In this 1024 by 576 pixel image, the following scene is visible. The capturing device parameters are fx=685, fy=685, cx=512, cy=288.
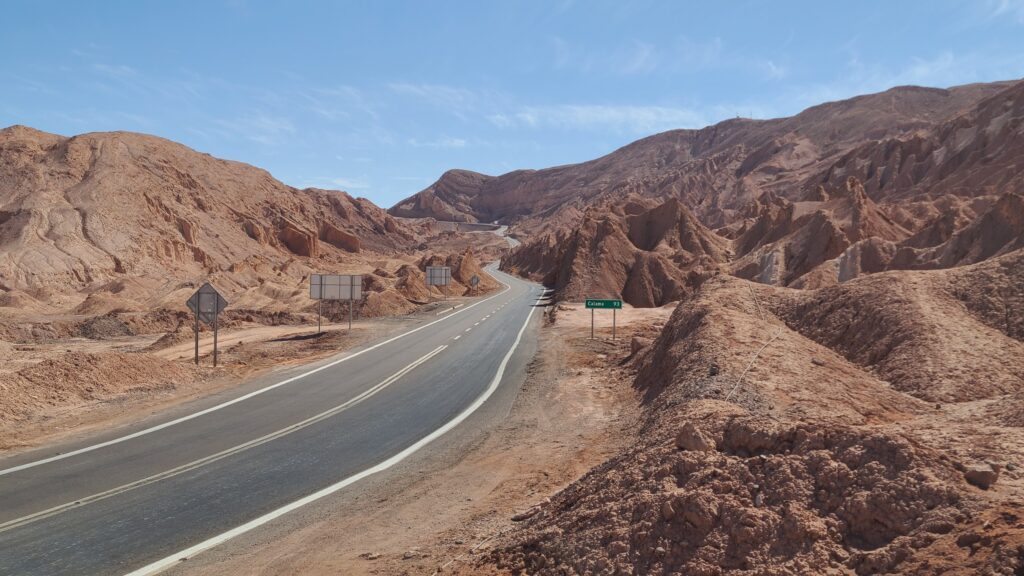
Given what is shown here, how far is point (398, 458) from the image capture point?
10828 millimetres

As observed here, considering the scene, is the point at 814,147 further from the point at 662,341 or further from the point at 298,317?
the point at 662,341

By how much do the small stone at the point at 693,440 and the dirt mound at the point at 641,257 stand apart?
45.9 m

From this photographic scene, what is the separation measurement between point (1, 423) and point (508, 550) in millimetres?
11851

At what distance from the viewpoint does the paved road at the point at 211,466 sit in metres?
7.29

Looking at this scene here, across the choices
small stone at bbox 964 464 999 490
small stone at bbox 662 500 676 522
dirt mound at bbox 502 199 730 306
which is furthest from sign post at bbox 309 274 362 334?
small stone at bbox 964 464 999 490

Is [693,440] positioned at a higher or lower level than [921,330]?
lower

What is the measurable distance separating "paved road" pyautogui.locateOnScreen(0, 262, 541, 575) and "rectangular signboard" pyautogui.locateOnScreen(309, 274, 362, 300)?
13239 millimetres

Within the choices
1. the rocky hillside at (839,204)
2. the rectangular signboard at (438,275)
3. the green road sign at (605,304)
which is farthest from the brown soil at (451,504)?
the rectangular signboard at (438,275)

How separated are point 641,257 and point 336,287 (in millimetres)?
31888

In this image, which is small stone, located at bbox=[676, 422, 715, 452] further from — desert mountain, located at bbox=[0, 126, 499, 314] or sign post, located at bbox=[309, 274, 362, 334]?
desert mountain, located at bbox=[0, 126, 499, 314]

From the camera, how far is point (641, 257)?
5819cm

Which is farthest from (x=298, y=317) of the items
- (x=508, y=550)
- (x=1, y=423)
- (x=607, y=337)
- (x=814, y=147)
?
(x=814, y=147)

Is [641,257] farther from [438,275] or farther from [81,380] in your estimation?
[81,380]

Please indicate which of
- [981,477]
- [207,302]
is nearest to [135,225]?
[207,302]
